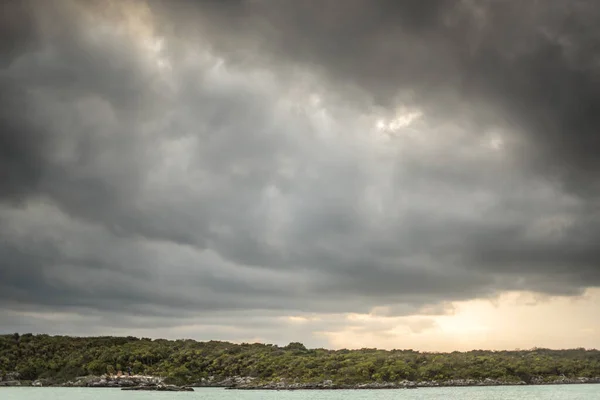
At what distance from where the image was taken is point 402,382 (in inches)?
7800

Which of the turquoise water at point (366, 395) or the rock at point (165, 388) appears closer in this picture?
the turquoise water at point (366, 395)

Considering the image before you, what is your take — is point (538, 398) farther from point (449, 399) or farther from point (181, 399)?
point (181, 399)

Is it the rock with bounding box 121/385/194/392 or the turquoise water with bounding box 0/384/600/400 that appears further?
the rock with bounding box 121/385/194/392

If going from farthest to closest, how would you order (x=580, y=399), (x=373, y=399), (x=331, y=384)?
(x=331, y=384) → (x=373, y=399) → (x=580, y=399)

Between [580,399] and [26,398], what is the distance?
126395 mm

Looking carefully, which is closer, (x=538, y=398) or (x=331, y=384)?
(x=538, y=398)

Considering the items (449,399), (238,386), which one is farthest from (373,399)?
(238,386)

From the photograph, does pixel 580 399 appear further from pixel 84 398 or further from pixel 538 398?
pixel 84 398

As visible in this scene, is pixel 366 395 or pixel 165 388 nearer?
pixel 366 395

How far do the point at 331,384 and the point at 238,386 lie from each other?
32.9m

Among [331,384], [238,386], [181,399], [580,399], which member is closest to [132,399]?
[181,399]

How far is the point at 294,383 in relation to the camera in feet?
648

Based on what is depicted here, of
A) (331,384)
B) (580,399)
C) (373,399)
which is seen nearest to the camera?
(580,399)

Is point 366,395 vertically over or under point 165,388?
under
